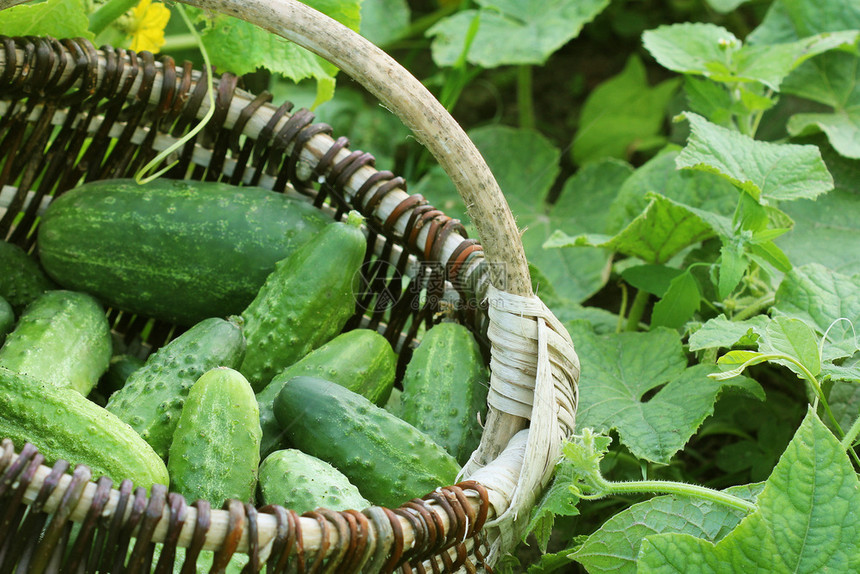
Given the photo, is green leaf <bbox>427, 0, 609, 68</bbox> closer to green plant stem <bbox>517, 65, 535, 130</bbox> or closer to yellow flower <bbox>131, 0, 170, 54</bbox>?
green plant stem <bbox>517, 65, 535, 130</bbox>

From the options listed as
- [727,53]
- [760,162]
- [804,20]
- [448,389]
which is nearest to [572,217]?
[727,53]

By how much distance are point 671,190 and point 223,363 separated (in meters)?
1.15

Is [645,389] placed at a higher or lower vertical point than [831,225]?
lower

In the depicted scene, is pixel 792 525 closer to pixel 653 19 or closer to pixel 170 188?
pixel 170 188

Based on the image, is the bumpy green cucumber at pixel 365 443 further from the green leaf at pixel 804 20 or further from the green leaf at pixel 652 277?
the green leaf at pixel 804 20

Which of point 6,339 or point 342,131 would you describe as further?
point 342,131

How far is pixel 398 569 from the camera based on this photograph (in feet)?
2.81

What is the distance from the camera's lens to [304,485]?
3.21ft

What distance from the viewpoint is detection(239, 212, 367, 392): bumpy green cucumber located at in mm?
1261

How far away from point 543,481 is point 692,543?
7.7 inches

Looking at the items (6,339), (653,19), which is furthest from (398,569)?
(653,19)

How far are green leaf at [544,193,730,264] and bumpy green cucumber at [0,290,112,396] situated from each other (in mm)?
853

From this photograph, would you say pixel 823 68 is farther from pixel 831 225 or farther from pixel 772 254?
pixel 772 254

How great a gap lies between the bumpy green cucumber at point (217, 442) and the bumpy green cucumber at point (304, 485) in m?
0.02
